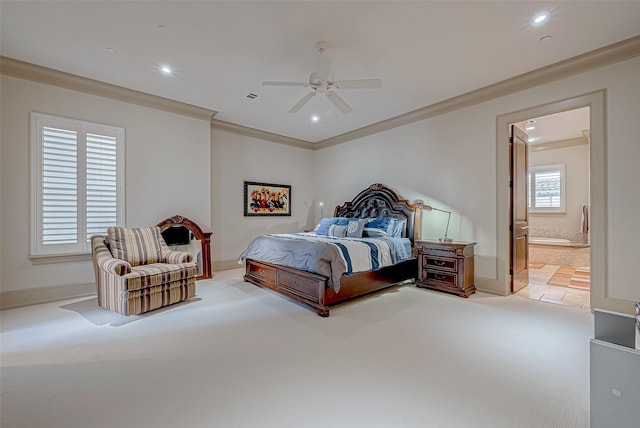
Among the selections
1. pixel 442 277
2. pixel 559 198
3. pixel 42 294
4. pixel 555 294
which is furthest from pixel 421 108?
pixel 42 294

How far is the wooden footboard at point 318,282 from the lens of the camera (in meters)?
3.31

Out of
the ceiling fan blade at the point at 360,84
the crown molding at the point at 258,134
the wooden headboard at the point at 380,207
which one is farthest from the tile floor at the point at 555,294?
the crown molding at the point at 258,134

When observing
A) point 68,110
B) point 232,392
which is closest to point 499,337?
point 232,392

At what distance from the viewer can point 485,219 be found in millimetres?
4191

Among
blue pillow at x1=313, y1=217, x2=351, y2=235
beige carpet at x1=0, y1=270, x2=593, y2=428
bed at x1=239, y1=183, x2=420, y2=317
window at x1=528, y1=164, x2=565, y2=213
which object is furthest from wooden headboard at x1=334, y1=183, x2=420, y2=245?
window at x1=528, y1=164, x2=565, y2=213

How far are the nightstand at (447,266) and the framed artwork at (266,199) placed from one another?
3403mm

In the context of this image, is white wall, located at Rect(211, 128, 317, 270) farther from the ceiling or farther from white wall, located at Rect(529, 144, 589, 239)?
white wall, located at Rect(529, 144, 589, 239)

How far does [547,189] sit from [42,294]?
33.8 ft

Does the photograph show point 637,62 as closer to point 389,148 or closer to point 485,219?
point 485,219

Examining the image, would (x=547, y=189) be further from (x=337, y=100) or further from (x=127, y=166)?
(x=127, y=166)

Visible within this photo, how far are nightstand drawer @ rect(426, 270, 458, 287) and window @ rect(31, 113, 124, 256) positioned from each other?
15.9ft

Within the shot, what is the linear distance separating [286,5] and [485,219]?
385cm

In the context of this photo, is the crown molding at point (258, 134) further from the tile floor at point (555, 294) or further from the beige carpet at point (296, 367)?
the tile floor at point (555, 294)

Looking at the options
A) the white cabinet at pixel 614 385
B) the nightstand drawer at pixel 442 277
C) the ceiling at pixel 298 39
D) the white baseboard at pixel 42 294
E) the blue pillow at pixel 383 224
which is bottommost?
the white baseboard at pixel 42 294
